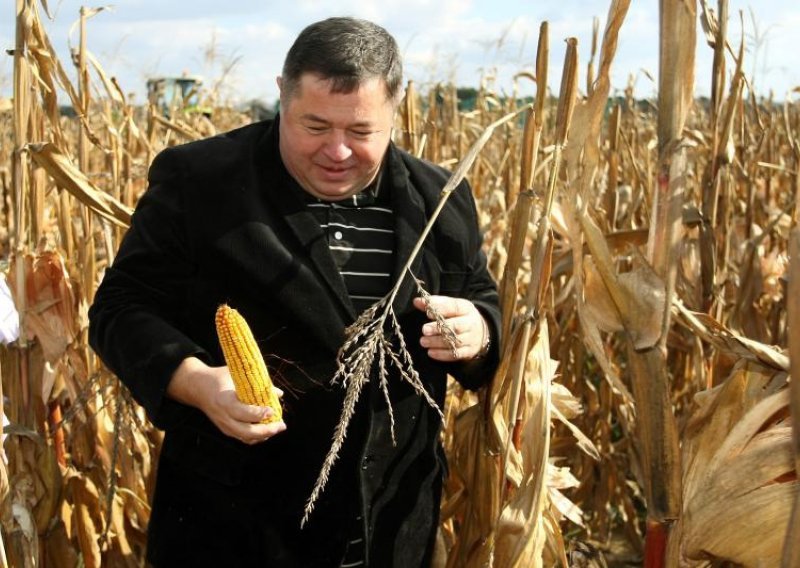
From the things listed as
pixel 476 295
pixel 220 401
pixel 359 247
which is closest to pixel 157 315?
pixel 220 401

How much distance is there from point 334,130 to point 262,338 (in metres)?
0.43

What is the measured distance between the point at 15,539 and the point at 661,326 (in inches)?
55.3

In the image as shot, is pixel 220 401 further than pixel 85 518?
No

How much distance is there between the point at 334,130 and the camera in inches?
68.7

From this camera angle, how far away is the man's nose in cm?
174

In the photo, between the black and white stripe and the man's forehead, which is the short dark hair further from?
the black and white stripe

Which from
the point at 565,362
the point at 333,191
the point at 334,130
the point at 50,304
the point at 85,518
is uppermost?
the point at 334,130

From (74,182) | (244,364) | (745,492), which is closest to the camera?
(745,492)

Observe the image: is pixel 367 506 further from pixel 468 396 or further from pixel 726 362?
pixel 726 362

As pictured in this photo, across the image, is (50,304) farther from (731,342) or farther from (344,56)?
(731,342)

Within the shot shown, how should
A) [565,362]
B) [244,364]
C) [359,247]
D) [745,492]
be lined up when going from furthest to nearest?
A: [565,362], [359,247], [244,364], [745,492]

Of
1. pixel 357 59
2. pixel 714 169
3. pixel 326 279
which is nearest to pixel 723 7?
pixel 714 169

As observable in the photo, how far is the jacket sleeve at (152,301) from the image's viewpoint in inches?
69.0

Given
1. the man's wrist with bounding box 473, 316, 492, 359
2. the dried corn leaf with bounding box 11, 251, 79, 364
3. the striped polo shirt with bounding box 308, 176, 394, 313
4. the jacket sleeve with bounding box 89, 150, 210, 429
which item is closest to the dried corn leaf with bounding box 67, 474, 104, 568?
the dried corn leaf with bounding box 11, 251, 79, 364
